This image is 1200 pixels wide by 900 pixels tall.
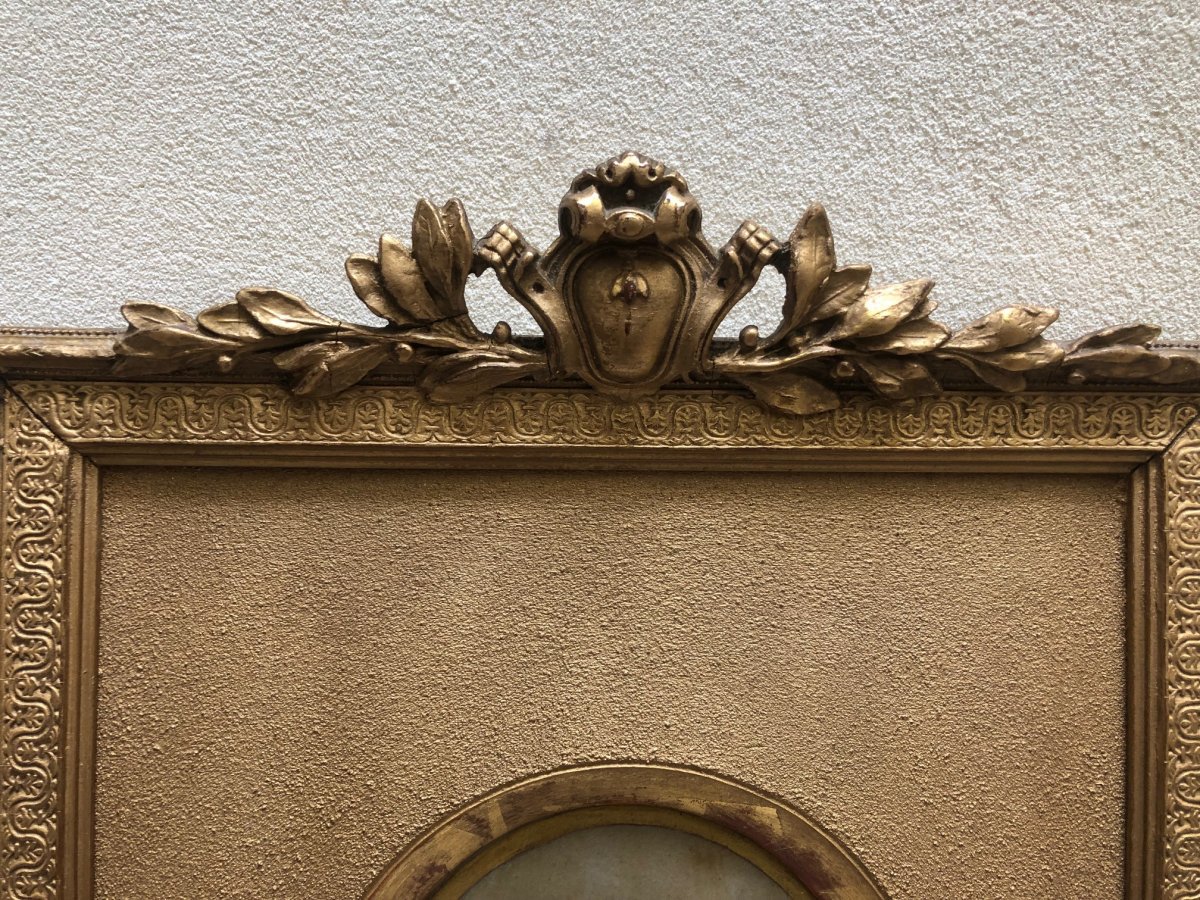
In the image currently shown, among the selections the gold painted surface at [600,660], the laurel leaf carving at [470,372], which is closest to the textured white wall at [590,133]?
the laurel leaf carving at [470,372]

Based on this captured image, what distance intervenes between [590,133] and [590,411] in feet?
1.07

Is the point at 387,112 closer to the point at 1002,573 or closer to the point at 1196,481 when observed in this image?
the point at 1002,573

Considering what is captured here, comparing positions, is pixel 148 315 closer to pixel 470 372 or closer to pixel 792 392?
pixel 470 372

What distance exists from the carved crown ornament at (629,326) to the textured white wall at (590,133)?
12 centimetres

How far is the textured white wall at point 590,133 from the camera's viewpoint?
953 millimetres

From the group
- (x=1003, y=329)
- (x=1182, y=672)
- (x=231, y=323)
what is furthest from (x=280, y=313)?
(x=1182, y=672)

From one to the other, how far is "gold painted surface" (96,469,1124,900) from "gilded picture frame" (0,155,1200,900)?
3cm

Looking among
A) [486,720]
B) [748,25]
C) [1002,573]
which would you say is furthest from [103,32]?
[1002,573]

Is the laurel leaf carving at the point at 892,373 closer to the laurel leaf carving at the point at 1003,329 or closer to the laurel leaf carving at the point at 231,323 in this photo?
the laurel leaf carving at the point at 1003,329

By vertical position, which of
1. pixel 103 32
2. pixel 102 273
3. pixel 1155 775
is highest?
pixel 103 32

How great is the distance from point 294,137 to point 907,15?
0.68 m

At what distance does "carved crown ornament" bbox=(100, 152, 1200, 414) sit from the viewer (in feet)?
2.66

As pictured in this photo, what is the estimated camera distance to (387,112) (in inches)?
38.3

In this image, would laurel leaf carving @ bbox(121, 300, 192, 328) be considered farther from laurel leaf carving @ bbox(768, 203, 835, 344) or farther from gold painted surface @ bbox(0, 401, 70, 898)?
laurel leaf carving @ bbox(768, 203, 835, 344)
